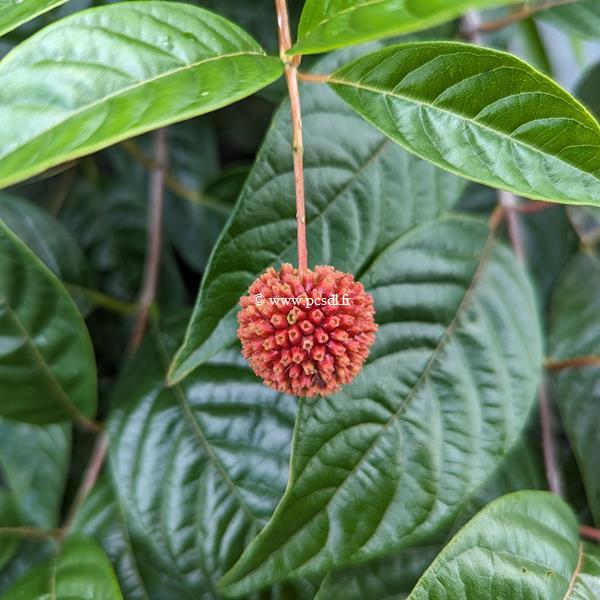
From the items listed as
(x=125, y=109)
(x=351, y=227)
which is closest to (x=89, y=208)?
(x=351, y=227)

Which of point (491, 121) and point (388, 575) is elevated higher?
point (491, 121)

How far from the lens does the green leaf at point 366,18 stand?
0.37 meters

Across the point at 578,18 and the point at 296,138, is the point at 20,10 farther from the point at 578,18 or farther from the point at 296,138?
the point at 578,18

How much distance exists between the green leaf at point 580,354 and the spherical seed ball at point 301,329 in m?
0.33

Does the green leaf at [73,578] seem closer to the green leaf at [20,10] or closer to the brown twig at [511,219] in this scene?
the green leaf at [20,10]

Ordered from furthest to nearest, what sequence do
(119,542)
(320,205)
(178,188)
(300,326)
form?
(178,188) < (119,542) < (320,205) < (300,326)

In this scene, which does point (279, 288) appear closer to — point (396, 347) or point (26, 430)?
point (396, 347)

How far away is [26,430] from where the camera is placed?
88cm

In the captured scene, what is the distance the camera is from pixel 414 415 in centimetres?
62

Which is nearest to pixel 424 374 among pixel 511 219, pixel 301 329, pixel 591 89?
pixel 301 329

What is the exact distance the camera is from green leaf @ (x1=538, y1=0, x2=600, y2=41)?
2.69 ft

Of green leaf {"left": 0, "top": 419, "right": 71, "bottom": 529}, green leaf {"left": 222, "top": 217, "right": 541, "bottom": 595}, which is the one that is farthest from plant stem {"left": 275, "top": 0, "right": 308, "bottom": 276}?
green leaf {"left": 0, "top": 419, "right": 71, "bottom": 529}

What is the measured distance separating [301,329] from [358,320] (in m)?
0.05

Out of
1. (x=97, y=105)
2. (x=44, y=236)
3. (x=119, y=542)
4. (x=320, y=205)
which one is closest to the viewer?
(x=97, y=105)
